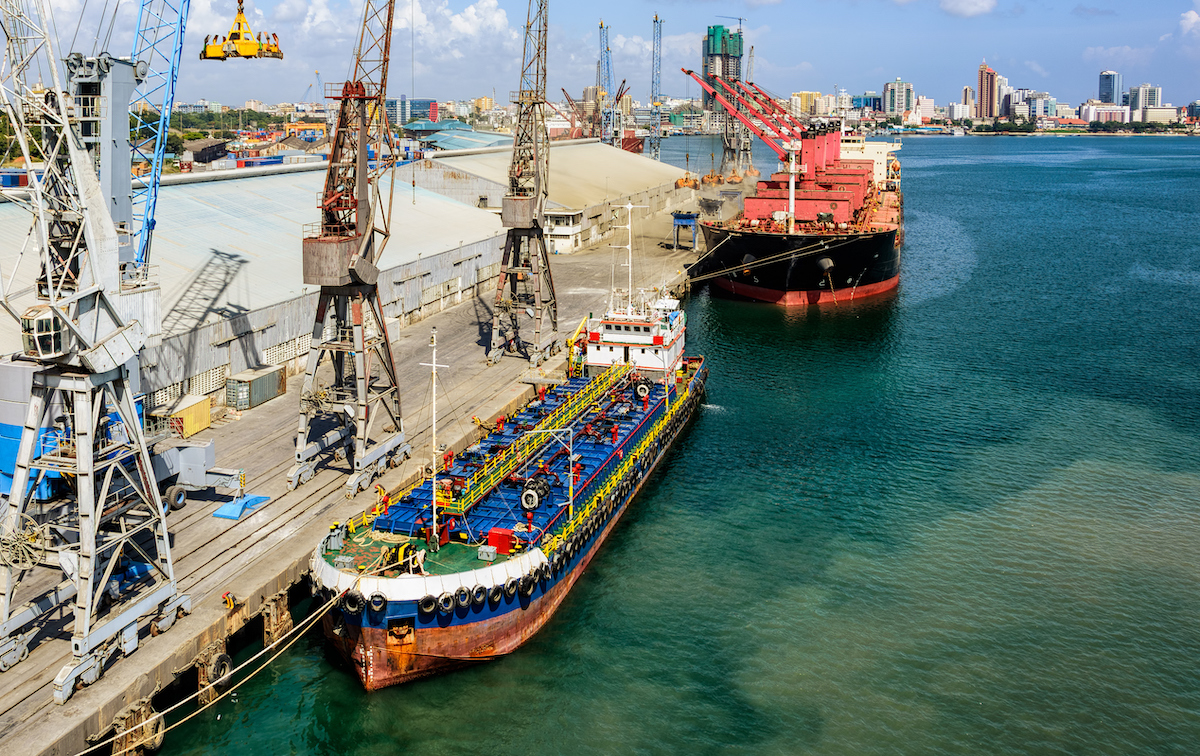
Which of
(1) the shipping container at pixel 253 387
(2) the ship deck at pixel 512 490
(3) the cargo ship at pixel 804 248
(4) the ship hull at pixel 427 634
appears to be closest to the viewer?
(4) the ship hull at pixel 427 634

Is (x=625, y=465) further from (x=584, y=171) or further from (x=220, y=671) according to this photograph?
(x=584, y=171)

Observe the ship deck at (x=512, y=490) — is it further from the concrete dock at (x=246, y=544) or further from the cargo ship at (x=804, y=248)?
the cargo ship at (x=804, y=248)

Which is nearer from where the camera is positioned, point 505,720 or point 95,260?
point 95,260

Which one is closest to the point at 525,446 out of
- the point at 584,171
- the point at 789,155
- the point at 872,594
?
the point at 872,594

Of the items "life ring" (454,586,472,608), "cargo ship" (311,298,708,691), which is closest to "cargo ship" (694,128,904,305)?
"cargo ship" (311,298,708,691)

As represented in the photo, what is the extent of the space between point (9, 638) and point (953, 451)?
3853 cm

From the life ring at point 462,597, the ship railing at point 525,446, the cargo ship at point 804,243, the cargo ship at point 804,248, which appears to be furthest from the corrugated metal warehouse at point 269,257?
the life ring at point 462,597

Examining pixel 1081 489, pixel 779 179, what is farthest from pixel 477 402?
pixel 779 179

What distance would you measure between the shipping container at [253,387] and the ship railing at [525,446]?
1403 centimetres

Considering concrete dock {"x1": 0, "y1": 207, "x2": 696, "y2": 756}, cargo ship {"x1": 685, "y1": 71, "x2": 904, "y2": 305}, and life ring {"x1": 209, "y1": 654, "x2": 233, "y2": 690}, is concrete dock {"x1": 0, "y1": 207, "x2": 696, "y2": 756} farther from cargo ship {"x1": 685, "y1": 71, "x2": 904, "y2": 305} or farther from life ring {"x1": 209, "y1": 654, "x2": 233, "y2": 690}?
cargo ship {"x1": 685, "y1": 71, "x2": 904, "y2": 305}

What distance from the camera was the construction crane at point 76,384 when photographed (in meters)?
23.2

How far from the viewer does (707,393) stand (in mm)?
56344

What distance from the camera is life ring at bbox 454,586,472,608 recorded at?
2681 cm

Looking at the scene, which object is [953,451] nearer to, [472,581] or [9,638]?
[472,581]
